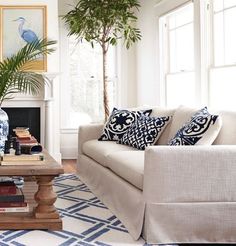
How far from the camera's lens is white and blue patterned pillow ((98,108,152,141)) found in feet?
15.0

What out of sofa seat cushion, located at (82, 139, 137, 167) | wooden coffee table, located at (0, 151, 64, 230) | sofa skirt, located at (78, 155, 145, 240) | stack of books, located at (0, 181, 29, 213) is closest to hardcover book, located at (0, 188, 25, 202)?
stack of books, located at (0, 181, 29, 213)

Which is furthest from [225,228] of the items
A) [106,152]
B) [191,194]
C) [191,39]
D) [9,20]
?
[9,20]

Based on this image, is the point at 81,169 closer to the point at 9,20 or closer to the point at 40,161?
the point at 40,161

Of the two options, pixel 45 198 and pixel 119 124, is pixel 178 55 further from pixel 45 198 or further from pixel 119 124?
pixel 45 198

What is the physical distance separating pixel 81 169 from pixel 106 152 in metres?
1.04

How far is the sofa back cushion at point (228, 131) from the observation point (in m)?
3.15

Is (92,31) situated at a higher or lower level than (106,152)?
higher

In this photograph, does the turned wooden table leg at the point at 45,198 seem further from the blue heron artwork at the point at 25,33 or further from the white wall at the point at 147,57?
the blue heron artwork at the point at 25,33

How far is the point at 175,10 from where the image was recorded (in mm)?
5352

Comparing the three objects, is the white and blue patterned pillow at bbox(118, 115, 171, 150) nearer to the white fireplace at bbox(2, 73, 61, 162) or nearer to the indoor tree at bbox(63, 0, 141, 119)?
the indoor tree at bbox(63, 0, 141, 119)

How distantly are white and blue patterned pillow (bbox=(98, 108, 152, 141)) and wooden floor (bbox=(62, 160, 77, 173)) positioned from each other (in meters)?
1.00

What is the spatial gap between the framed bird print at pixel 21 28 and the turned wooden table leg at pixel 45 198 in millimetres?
3300

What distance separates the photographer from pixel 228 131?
10.5 ft

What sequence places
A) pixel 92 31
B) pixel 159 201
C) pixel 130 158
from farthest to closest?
pixel 92 31 → pixel 130 158 → pixel 159 201
